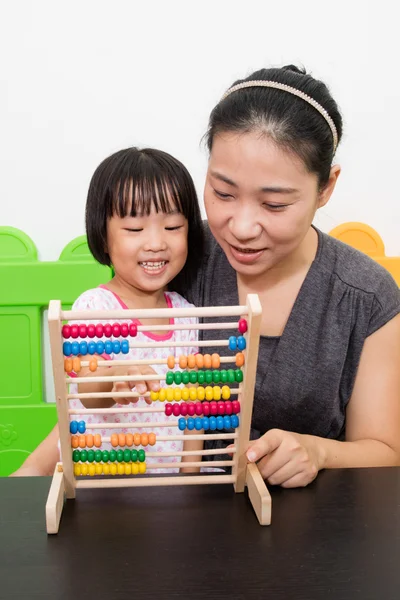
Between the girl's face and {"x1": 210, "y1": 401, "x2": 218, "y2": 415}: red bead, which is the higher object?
the girl's face

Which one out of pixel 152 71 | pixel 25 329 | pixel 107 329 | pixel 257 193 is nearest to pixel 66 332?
pixel 107 329

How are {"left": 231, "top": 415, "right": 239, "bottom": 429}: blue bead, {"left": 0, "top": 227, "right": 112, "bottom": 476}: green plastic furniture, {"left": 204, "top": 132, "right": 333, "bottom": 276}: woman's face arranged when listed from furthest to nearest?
{"left": 0, "top": 227, "right": 112, "bottom": 476}: green plastic furniture
{"left": 204, "top": 132, "right": 333, "bottom": 276}: woman's face
{"left": 231, "top": 415, "right": 239, "bottom": 429}: blue bead

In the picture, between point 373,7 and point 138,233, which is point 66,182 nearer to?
point 138,233

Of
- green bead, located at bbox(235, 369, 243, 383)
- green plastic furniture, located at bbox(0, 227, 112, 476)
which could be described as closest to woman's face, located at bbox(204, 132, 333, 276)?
green bead, located at bbox(235, 369, 243, 383)

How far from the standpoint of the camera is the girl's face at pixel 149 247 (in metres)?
1.39

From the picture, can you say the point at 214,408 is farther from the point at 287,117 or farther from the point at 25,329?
the point at 25,329

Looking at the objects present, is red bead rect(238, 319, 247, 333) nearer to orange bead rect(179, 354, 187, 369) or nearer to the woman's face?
orange bead rect(179, 354, 187, 369)

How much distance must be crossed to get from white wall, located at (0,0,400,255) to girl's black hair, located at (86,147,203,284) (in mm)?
574

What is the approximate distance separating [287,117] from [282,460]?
1.89 feet

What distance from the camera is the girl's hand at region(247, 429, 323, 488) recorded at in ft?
3.49

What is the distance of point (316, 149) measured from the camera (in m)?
1.24

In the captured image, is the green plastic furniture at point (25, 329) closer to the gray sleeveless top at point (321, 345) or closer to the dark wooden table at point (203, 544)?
the gray sleeveless top at point (321, 345)

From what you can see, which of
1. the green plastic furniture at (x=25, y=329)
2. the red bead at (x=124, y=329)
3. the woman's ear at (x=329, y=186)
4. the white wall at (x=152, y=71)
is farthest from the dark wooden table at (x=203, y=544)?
the white wall at (x=152, y=71)

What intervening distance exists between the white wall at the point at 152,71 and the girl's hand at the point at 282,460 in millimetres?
1118
